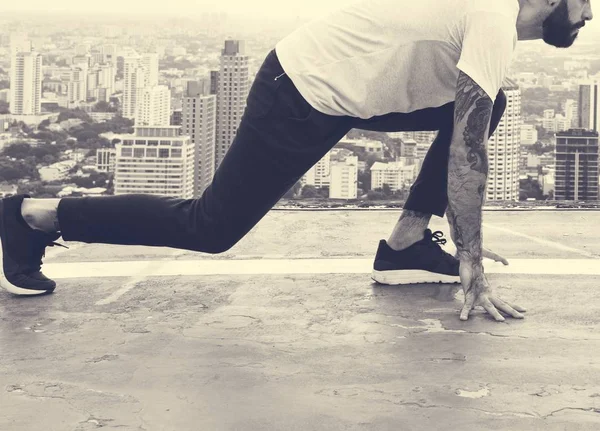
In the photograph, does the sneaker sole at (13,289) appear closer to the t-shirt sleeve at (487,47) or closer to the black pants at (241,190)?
the black pants at (241,190)

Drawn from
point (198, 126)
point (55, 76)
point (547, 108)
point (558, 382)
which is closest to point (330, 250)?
point (558, 382)

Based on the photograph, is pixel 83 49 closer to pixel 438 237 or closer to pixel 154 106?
pixel 154 106

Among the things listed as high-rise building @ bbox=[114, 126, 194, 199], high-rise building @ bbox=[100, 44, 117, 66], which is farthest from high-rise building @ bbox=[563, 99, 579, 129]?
high-rise building @ bbox=[100, 44, 117, 66]

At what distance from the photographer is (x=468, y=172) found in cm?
224

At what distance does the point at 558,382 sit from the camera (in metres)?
1.67

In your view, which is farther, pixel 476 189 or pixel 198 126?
pixel 198 126

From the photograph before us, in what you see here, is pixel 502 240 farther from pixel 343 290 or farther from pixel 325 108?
pixel 325 108

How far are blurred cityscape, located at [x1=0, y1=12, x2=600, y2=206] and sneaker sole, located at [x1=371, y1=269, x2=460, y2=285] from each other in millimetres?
596

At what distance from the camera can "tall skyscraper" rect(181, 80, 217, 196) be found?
487 inches

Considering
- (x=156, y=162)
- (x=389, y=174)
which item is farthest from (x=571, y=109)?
(x=156, y=162)

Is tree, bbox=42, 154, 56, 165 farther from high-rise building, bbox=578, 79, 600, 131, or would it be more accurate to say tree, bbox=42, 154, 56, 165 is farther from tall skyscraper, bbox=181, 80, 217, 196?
high-rise building, bbox=578, 79, 600, 131

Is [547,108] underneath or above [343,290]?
above

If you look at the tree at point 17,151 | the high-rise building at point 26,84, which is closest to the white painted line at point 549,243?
the tree at point 17,151

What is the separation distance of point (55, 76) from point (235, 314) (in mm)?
19636
